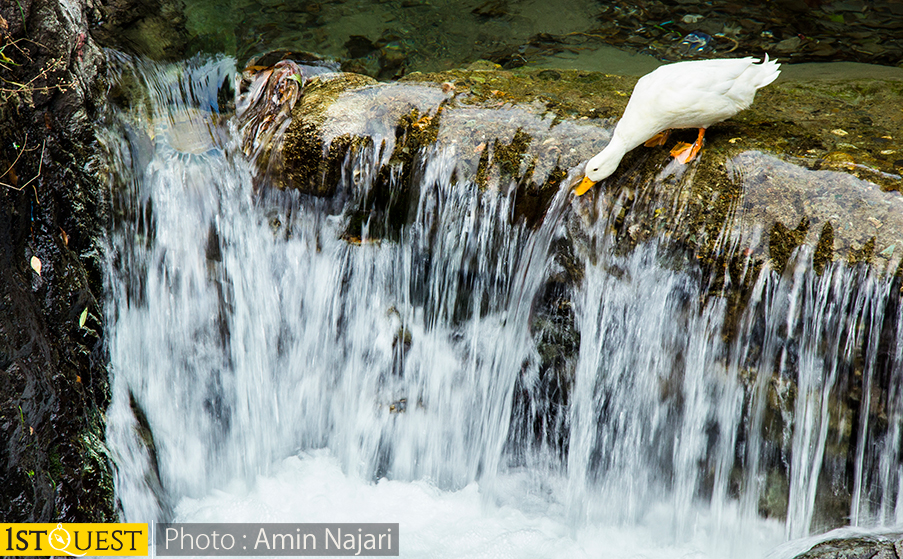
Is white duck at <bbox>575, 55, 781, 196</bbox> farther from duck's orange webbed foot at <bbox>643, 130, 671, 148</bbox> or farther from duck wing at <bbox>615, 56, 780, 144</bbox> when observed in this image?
duck's orange webbed foot at <bbox>643, 130, 671, 148</bbox>

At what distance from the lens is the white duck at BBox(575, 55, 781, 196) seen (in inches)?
114

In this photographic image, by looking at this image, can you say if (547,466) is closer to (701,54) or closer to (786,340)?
(786,340)

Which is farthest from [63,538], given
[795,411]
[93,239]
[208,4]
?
[208,4]

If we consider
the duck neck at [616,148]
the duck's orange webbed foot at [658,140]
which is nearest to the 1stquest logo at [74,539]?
the duck neck at [616,148]

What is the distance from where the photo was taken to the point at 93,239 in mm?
3646

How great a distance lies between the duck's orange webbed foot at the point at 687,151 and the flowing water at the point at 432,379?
48 centimetres

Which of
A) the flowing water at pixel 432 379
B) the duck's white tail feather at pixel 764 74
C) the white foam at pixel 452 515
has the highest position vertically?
the duck's white tail feather at pixel 764 74

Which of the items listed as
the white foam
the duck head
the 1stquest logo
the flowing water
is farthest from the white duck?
the 1stquest logo

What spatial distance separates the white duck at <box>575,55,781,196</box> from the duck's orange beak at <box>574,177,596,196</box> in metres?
0.01

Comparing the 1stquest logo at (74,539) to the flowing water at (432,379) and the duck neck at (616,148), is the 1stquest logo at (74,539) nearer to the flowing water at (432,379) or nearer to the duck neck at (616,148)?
the flowing water at (432,379)

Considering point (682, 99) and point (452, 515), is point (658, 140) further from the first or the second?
point (452, 515)

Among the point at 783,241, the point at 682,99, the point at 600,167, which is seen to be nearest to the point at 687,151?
the point at 682,99

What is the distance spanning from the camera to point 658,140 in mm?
3312

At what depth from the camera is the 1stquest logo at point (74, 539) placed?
2859 millimetres
